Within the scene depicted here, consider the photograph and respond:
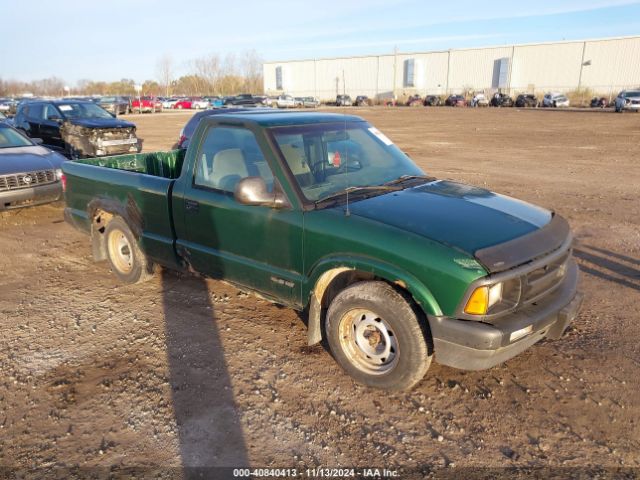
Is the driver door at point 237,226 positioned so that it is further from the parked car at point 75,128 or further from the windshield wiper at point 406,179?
the parked car at point 75,128

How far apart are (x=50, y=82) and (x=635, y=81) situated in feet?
430

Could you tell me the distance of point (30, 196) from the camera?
7.75m

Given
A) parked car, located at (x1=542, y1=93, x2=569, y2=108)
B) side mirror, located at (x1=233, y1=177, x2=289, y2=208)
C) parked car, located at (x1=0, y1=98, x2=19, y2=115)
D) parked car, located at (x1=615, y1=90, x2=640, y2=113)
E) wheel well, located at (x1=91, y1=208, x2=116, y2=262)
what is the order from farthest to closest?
parked car, located at (x1=542, y1=93, x2=569, y2=108) → parked car, located at (x1=0, y1=98, x2=19, y2=115) → parked car, located at (x1=615, y1=90, x2=640, y2=113) → wheel well, located at (x1=91, y1=208, x2=116, y2=262) → side mirror, located at (x1=233, y1=177, x2=289, y2=208)

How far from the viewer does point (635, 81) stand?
202 feet

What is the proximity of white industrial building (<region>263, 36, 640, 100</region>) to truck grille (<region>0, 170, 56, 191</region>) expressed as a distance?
200 ft

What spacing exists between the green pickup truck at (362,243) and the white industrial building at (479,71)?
6413cm

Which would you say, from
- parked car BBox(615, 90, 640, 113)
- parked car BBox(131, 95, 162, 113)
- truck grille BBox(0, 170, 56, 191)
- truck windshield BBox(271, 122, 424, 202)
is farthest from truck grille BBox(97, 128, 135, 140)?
parked car BBox(131, 95, 162, 113)

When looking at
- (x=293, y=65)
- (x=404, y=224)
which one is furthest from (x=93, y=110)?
(x=293, y=65)

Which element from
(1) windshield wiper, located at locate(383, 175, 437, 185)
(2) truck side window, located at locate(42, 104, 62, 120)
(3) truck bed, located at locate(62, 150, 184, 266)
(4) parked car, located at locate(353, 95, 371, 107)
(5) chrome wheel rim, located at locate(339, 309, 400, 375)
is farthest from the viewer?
(4) parked car, located at locate(353, 95, 371, 107)

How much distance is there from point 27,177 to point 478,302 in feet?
24.6

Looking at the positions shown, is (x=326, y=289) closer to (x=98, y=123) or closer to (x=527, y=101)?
(x=98, y=123)

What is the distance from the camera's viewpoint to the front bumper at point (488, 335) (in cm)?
292

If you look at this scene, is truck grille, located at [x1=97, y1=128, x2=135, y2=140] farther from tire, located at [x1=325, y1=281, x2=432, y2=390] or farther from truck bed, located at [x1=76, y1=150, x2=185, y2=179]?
tire, located at [x1=325, y1=281, x2=432, y2=390]

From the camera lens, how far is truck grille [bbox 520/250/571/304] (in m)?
3.12
